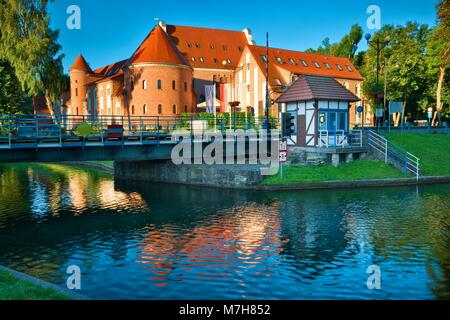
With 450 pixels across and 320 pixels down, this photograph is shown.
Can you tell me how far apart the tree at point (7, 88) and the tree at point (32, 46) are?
1.51m

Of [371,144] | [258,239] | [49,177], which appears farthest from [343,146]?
[49,177]

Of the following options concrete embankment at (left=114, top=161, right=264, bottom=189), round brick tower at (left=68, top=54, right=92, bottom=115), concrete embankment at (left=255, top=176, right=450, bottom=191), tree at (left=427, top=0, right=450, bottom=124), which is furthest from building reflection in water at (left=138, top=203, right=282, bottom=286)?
round brick tower at (left=68, top=54, right=92, bottom=115)

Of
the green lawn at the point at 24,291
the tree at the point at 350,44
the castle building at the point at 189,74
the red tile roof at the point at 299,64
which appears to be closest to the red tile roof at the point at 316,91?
the castle building at the point at 189,74

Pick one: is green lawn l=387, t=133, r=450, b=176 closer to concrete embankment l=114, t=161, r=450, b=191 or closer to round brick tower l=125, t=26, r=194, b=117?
concrete embankment l=114, t=161, r=450, b=191

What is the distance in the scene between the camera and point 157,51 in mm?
52438

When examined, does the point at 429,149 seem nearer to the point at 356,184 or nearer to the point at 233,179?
the point at 356,184

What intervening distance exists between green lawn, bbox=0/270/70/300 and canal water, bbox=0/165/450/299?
1.57m

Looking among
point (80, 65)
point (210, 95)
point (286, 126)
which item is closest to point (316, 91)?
point (210, 95)

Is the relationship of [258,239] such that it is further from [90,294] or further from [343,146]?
[343,146]

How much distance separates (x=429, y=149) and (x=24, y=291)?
3310cm

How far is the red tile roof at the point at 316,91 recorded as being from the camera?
2897 centimetres

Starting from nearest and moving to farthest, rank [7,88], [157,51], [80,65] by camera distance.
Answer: [7,88] → [157,51] → [80,65]

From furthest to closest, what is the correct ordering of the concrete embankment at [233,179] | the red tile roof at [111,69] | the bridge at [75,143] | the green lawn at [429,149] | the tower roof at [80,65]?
1. the tower roof at [80,65]
2. the red tile roof at [111,69]
3. the green lawn at [429,149]
4. the concrete embankment at [233,179]
5. the bridge at [75,143]

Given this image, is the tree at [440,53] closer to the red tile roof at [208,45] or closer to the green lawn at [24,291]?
the red tile roof at [208,45]
